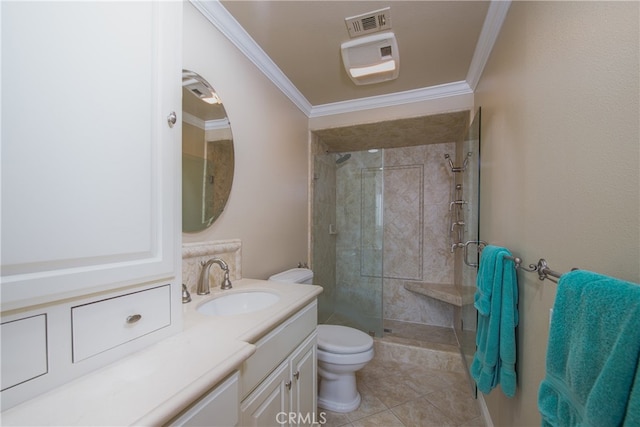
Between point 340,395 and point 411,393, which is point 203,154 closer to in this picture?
point 340,395

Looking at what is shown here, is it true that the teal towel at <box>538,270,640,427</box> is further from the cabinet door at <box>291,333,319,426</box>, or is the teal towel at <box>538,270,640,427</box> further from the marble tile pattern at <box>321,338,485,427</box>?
the marble tile pattern at <box>321,338,485,427</box>

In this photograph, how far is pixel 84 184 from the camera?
0.62 meters

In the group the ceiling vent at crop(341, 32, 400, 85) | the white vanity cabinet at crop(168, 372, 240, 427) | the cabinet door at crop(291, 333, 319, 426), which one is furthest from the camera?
the ceiling vent at crop(341, 32, 400, 85)

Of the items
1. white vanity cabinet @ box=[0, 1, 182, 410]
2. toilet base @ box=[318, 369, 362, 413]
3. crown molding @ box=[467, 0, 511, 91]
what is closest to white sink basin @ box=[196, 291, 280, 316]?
white vanity cabinet @ box=[0, 1, 182, 410]

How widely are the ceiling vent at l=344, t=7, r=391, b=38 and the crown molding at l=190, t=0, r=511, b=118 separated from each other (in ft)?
1.73

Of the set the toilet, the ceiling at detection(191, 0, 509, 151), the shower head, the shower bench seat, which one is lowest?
the toilet

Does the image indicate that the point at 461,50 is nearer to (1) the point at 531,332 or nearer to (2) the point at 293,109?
(2) the point at 293,109

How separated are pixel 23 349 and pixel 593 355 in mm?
1165

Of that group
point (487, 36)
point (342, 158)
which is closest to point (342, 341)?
point (342, 158)

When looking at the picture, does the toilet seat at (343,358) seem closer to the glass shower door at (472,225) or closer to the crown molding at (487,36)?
the glass shower door at (472,225)

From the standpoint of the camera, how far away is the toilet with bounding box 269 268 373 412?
175 centimetres

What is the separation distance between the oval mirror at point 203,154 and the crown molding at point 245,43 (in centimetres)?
37

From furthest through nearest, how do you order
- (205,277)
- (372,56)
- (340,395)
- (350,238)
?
(350,238) → (340,395) → (372,56) → (205,277)

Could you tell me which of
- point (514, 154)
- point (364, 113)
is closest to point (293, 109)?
point (364, 113)
